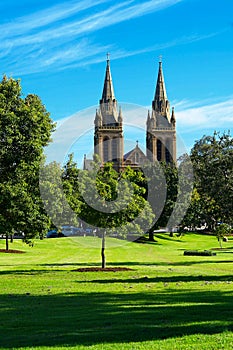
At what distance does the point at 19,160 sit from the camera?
89.6 feet

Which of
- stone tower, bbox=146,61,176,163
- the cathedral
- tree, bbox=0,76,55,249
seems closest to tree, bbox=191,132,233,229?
tree, bbox=0,76,55,249

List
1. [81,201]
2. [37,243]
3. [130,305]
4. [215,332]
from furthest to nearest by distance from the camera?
1. [37,243]
2. [81,201]
3. [130,305]
4. [215,332]

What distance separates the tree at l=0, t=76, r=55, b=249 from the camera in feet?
88.4

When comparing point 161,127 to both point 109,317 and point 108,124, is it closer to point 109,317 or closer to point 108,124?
point 108,124

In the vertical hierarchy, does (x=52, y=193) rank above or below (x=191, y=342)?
above

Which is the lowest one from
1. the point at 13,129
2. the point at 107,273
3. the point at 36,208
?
the point at 107,273

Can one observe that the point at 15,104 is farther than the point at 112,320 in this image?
Yes

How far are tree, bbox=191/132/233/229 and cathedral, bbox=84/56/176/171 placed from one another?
7295cm

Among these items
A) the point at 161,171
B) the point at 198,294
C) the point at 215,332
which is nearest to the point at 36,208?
the point at 198,294

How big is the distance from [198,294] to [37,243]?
4612 cm

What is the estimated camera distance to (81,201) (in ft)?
106

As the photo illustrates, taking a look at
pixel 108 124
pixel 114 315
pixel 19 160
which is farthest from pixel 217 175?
pixel 108 124

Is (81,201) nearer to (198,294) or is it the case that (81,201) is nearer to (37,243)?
(198,294)

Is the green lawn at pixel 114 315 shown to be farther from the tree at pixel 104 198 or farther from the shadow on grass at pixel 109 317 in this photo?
the tree at pixel 104 198
